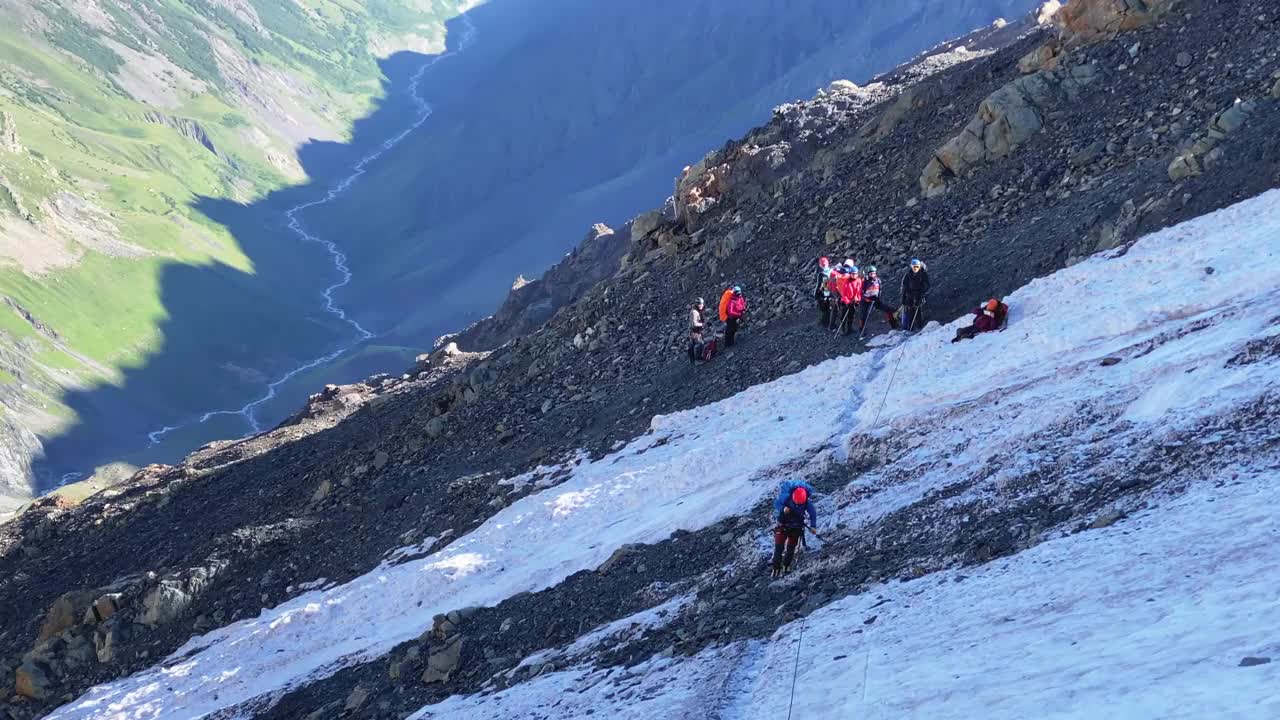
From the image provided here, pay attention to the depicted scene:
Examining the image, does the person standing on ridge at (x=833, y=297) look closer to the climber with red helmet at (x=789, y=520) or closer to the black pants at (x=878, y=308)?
the black pants at (x=878, y=308)

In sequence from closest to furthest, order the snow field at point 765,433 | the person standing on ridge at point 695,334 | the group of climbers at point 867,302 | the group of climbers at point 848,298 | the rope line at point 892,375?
1. the snow field at point 765,433
2. the rope line at point 892,375
3. the group of climbers at point 867,302
4. the group of climbers at point 848,298
5. the person standing on ridge at point 695,334

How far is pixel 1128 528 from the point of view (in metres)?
13.8

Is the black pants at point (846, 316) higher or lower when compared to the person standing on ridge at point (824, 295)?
lower

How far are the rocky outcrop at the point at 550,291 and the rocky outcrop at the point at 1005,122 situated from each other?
108 ft

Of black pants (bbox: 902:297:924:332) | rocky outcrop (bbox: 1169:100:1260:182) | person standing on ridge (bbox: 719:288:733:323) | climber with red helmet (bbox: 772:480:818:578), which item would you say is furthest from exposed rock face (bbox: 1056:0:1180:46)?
climber with red helmet (bbox: 772:480:818:578)

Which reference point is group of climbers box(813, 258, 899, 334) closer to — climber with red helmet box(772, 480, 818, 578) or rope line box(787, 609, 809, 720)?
climber with red helmet box(772, 480, 818, 578)

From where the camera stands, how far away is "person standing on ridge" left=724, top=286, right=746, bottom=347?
102 feet

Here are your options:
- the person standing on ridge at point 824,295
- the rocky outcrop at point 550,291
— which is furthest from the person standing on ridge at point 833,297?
the rocky outcrop at point 550,291

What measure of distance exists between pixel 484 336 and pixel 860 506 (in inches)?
2068

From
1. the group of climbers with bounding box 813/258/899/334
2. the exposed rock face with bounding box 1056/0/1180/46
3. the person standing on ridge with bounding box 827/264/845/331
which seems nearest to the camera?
the group of climbers with bounding box 813/258/899/334

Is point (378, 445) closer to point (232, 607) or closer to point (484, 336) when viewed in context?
point (232, 607)

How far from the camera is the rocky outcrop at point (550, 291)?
6700cm

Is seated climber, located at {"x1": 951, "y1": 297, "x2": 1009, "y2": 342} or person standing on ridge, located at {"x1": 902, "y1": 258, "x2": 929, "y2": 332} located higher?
person standing on ridge, located at {"x1": 902, "y1": 258, "x2": 929, "y2": 332}

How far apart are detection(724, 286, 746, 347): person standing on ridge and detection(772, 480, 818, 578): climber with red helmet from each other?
13.3 m
